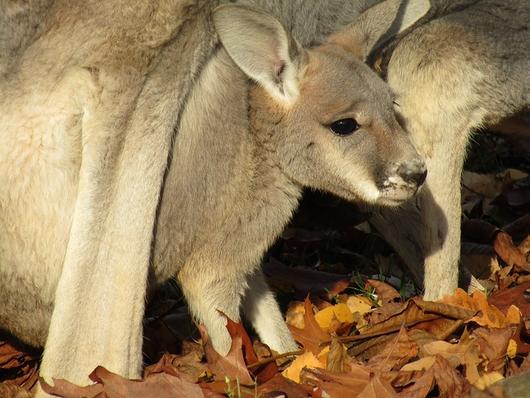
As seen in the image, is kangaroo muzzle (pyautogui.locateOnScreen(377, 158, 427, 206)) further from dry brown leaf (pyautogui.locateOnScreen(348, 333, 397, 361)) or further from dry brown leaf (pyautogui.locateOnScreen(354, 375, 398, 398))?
dry brown leaf (pyautogui.locateOnScreen(354, 375, 398, 398))

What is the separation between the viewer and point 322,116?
3473 millimetres

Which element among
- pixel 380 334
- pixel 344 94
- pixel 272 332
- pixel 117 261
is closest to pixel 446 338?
pixel 380 334

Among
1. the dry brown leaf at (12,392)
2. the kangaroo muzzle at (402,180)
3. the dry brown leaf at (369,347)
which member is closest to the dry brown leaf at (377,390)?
the dry brown leaf at (369,347)

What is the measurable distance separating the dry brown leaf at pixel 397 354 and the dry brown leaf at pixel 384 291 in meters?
0.70

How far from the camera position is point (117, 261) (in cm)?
316

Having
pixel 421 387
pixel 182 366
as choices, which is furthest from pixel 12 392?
pixel 421 387

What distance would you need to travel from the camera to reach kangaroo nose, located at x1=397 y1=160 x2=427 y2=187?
3.34 metres

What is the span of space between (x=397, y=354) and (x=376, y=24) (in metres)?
1.20

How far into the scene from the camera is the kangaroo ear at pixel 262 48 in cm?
329

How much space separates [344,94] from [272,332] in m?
0.86

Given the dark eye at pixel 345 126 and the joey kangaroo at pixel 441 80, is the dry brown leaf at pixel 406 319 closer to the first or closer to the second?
the joey kangaroo at pixel 441 80

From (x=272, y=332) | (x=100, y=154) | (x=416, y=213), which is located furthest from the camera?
(x=416, y=213)

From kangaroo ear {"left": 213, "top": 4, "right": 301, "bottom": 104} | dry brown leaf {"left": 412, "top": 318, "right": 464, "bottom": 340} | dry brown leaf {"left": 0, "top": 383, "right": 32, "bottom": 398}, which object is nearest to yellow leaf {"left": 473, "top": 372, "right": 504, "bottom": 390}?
dry brown leaf {"left": 412, "top": 318, "right": 464, "bottom": 340}

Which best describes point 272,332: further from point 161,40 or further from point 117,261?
point 161,40
